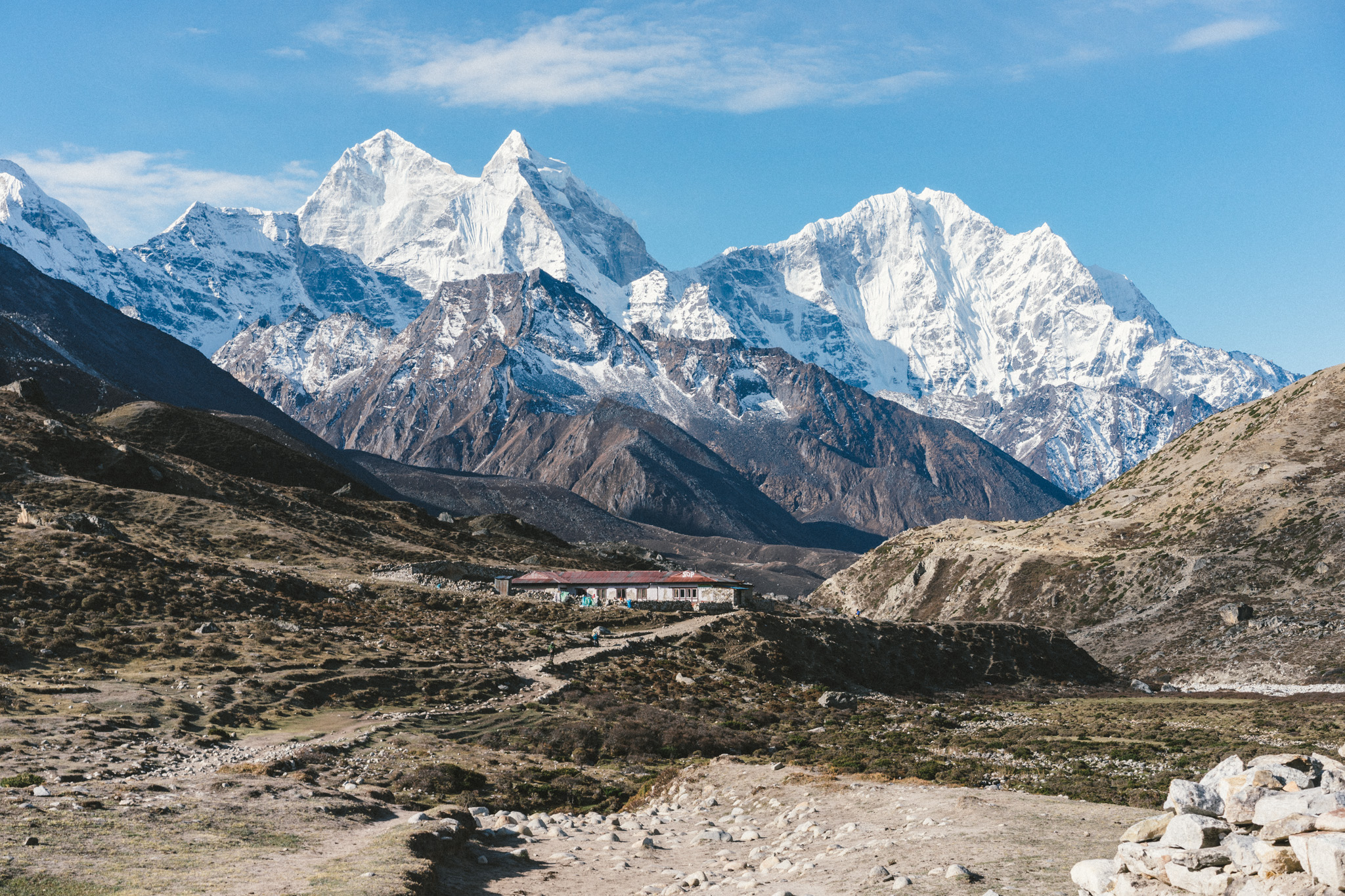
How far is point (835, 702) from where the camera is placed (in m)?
70.9

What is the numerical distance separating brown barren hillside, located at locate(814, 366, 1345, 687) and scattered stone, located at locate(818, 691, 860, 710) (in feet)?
199

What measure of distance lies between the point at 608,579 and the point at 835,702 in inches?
1851

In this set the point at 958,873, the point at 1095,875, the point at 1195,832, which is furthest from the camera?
the point at 958,873

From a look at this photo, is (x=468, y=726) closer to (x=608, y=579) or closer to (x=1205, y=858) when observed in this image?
(x=1205, y=858)

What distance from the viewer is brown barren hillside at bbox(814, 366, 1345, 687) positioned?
4596 inches

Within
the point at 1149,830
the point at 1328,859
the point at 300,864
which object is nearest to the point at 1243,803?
the point at 1149,830

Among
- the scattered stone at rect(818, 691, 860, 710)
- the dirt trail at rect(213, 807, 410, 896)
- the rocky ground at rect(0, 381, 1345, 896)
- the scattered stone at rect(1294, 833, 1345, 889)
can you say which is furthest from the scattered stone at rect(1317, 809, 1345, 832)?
the scattered stone at rect(818, 691, 860, 710)

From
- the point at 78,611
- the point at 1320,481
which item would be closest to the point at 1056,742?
the point at 78,611

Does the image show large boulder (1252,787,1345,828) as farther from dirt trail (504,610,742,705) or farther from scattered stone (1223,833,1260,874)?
dirt trail (504,610,742,705)

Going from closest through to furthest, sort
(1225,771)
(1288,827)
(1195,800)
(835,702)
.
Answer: (1288,827)
(1195,800)
(1225,771)
(835,702)

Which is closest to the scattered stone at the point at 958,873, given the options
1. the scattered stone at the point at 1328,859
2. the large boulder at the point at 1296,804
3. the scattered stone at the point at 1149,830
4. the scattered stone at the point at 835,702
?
the scattered stone at the point at 1149,830

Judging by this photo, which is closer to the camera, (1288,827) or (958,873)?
(1288,827)

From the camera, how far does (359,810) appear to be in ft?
109

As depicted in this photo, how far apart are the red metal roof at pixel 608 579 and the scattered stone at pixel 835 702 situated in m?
40.3
